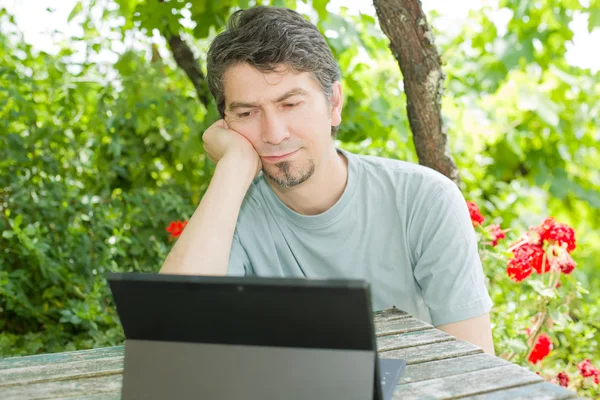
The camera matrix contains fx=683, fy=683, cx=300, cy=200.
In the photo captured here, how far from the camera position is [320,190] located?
2.10 m

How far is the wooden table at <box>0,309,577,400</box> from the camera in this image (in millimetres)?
1224

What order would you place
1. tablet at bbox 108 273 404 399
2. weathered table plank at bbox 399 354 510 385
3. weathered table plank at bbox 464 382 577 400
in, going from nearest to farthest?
tablet at bbox 108 273 404 399 → weathered table plank at bbox 464 382 577 400 → weathered table plank at bbox 399 354 510 385

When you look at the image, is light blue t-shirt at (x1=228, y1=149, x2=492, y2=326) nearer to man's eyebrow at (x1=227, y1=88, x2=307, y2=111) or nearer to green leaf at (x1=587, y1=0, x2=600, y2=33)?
man's eyebrow at (x1=227, y1=88, x2=307, y2=111)

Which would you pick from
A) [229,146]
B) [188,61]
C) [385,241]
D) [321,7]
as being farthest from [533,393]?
[188,61]

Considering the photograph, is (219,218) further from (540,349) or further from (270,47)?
(540,349)

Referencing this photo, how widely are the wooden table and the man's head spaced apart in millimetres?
594

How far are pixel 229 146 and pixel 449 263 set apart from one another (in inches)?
28.8

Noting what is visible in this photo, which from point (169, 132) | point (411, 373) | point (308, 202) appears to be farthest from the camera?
point (169, 132)

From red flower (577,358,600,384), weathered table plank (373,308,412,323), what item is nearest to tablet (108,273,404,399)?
weathered table plank (373,308,412,323)

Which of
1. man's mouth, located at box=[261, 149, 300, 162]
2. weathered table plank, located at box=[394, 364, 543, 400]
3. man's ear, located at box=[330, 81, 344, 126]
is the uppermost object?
man's ear, located at box=[330, 81, 344, 126]

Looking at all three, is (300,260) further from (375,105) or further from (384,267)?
(375,105)

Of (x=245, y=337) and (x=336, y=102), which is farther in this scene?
(x=336, y=102)

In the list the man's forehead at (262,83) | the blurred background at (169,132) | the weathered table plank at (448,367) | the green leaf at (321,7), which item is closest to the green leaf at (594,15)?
the blurred background at (169,132)

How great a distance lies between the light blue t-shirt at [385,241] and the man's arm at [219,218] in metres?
0.19
